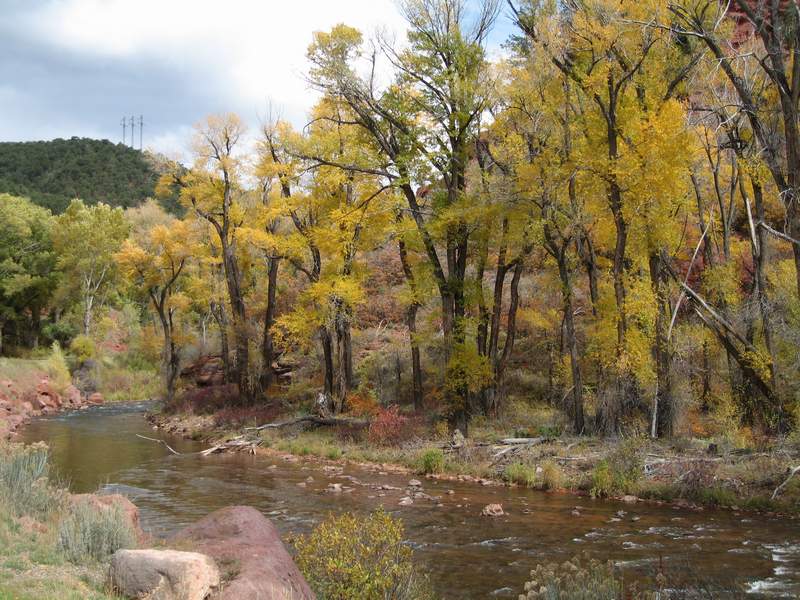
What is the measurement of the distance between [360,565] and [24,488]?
5.27 m

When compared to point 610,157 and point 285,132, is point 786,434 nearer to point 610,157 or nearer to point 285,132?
point 610,157

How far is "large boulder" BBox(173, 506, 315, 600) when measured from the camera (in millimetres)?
6355

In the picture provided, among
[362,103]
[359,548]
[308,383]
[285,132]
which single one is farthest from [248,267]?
[359,548]

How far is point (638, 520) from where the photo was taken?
41.1ft

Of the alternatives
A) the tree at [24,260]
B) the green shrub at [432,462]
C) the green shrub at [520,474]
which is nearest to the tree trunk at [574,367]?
the green shrub at [520,474]

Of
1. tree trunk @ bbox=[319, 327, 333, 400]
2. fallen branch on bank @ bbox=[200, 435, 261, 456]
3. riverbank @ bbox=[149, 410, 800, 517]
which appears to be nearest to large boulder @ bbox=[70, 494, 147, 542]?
riverbank @ bbox=[149, 410, 800, 517]

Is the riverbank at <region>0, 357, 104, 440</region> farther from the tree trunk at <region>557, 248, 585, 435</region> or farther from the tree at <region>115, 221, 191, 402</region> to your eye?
the tree trunk at <region>557, 248, 585, 435</region>

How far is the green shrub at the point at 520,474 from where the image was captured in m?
16.1

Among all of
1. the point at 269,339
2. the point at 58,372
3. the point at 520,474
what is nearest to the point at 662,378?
the point at 520,474

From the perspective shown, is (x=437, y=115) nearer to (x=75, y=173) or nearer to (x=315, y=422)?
(x=315, y=422)

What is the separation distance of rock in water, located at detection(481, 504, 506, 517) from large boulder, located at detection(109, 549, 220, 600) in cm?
780

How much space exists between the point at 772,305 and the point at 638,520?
848 cm

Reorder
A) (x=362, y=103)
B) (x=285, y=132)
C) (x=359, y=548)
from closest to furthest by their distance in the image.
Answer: (x=359, y=548) < (x=362, y=103) < (x=285, y=132)

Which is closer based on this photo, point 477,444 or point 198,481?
point 198,481
